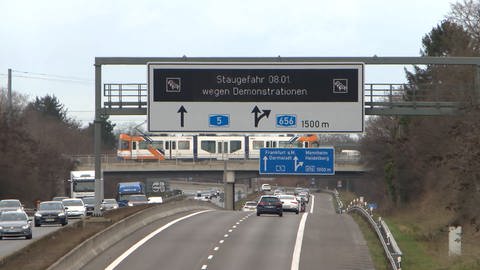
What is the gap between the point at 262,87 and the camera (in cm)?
3894

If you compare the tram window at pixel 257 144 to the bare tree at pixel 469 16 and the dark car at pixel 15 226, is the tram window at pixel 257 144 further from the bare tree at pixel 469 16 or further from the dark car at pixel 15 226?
the dark car at pixel 15 226

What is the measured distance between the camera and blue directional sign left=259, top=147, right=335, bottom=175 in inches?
2721

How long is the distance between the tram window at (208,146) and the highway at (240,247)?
45318mm

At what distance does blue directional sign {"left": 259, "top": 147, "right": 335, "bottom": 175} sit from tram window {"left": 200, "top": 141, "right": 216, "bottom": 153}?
30.8m

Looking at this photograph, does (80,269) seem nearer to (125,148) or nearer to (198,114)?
(198,114)

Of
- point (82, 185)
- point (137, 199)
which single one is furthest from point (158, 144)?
point (82, 185)

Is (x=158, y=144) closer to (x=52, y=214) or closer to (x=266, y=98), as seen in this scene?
(x=52, y=214)

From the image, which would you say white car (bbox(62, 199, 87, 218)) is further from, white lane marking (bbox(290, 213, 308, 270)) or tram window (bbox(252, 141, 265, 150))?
tram window (bbox(252, 141, 265, 150))

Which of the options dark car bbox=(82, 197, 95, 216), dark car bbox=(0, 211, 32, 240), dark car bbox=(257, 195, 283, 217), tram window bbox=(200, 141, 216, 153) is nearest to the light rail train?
tram window bbox=(200, 141, 216, 153)

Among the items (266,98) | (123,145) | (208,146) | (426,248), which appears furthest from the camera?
(123,145)

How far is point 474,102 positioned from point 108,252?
46.2 feet

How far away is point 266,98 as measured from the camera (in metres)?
38.9

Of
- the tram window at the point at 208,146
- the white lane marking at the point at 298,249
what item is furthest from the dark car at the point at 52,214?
the tram window at the point at 208,146

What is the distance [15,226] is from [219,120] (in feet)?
39.2
